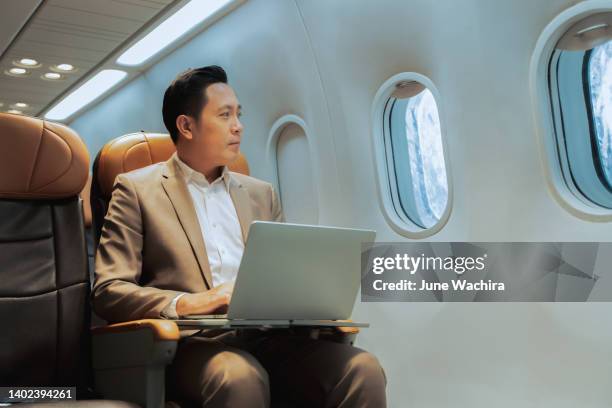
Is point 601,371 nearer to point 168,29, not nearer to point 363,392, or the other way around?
point 363,392

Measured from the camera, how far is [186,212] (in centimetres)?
262

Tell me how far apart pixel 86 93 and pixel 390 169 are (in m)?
4.73

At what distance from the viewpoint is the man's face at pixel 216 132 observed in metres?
2.73

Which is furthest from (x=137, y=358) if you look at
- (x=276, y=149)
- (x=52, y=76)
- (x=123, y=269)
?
(x=52, y=76)

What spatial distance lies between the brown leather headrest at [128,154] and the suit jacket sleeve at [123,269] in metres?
0.35

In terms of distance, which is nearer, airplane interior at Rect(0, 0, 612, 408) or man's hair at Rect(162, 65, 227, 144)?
airplane interior at Rect(0, 0, 612, 408)

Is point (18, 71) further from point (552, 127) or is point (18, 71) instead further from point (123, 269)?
point (123, 269)

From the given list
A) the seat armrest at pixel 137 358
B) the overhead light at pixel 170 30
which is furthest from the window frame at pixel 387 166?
the seat armrest at pixel 137 358

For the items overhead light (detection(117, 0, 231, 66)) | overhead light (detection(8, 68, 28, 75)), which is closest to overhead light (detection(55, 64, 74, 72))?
overhead light (detection(8, 68, 28, 75))

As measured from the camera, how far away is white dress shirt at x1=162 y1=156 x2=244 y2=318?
262 centimetres

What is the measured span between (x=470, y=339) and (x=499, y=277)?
0.42 metres

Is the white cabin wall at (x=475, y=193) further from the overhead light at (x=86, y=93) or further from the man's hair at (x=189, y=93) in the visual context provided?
the overhead light at (x=86, y=93)

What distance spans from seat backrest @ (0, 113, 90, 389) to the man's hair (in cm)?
35

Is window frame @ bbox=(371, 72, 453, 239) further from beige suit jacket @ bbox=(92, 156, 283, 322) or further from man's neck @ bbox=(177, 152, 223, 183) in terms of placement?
beige suit jacket @ bbox=(92, 156, 283, 322)
